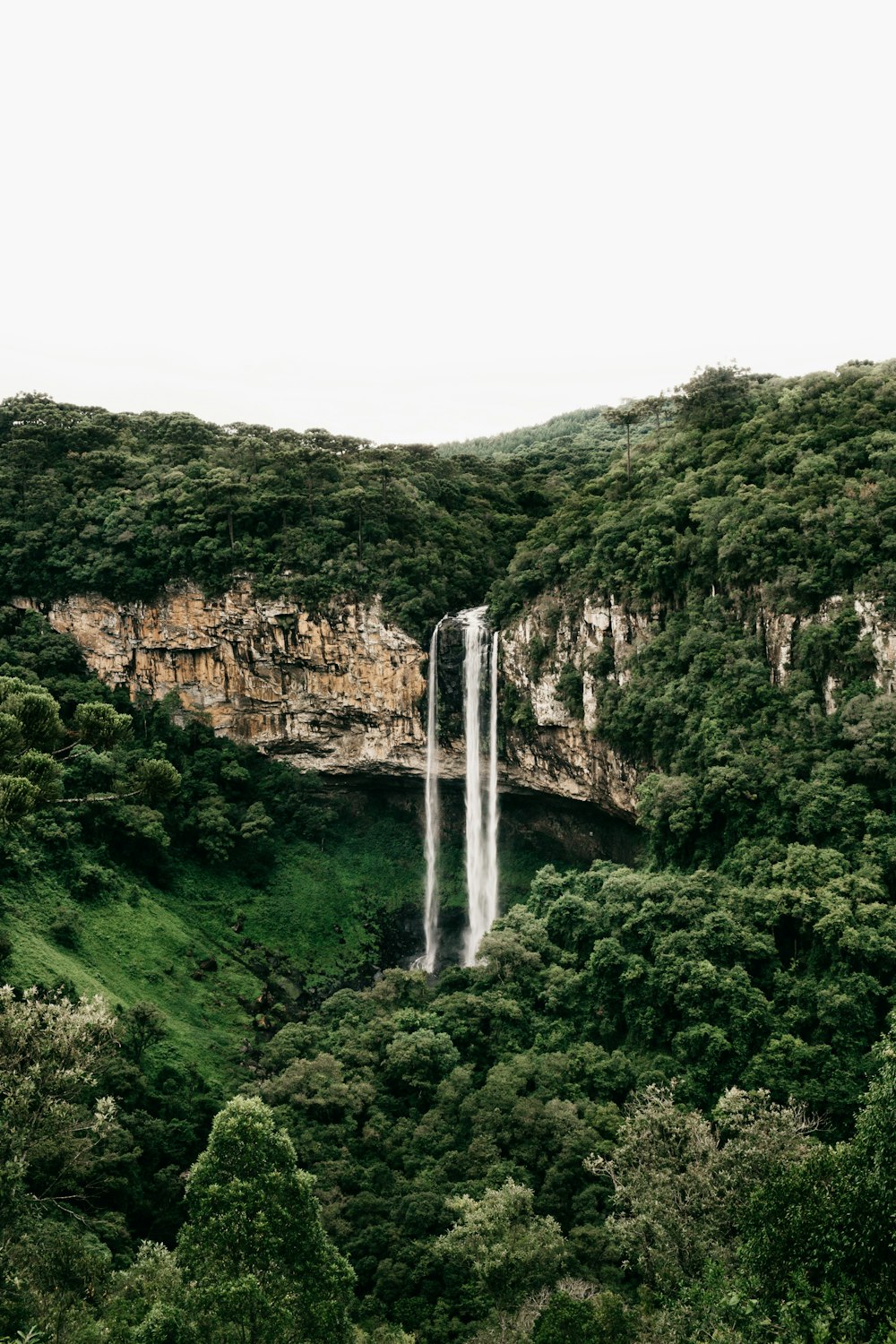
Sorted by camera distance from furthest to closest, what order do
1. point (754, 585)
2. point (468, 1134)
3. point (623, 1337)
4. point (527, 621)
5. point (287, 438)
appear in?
point (287, 438) → point (527, 621) → point (754, 585) → point (468, 1134) → point (623, 1337)

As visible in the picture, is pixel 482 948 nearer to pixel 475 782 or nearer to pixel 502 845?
pixel 475 782

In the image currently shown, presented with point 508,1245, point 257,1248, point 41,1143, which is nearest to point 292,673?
point 41,1143

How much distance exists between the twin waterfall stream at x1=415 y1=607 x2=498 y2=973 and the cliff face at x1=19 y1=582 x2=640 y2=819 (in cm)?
54

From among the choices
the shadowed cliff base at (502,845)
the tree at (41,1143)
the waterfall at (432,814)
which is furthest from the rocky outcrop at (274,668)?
the tree at (41,1143)

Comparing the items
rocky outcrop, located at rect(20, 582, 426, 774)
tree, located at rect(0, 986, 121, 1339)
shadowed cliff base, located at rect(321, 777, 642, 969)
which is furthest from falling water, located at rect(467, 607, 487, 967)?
tree, located at rect(0, 986, 121, 1339)

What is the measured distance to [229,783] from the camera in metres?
34.4

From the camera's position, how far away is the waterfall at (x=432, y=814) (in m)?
33.5

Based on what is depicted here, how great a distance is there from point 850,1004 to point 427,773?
1866 cm

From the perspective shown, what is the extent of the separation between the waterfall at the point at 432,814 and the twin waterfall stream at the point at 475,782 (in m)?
0.03

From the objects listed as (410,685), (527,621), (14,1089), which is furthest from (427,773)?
(14,1089)

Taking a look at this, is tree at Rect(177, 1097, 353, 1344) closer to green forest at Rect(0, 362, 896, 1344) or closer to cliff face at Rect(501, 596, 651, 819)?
green forest at Rect(0, 362, 896, 1344)

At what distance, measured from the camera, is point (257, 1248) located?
499 inches

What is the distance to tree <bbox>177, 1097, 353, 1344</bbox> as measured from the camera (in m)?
11.5

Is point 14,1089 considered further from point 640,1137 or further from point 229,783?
point 229,783
